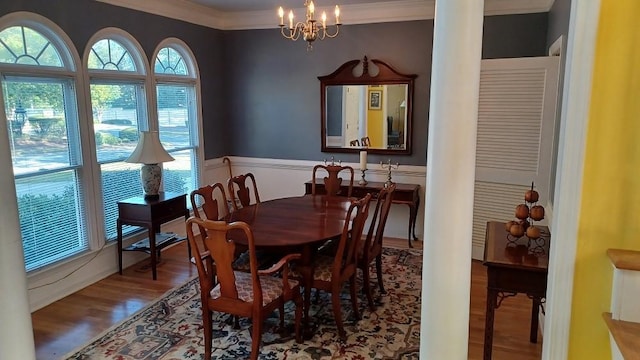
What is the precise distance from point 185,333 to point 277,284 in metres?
0.87

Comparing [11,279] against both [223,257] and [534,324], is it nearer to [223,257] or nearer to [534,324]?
[223,257]

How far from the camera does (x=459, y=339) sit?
1755mm

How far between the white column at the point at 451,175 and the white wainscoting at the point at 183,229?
112 inches

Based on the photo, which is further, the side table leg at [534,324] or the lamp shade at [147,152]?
the lamp shade at [147,152]

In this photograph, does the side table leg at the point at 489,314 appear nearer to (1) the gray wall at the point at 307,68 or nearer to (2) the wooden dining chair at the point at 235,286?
(2) the wooden dining chair at the point at 235,286

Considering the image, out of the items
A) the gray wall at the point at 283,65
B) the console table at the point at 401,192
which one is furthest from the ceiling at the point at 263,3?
the console table at the point at 401,192

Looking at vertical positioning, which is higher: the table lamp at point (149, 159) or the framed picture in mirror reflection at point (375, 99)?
the framed picture in mirror reflection at point (375, 99)

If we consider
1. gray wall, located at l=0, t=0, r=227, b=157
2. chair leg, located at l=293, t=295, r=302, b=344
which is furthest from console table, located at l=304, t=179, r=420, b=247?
chair leg, located at l=293, t=295, r=302, b=344

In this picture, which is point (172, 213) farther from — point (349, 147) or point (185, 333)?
point (349, 147)

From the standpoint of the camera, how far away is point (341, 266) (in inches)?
122

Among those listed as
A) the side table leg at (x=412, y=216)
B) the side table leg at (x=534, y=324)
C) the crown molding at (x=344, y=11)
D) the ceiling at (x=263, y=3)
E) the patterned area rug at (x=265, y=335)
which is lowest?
the patterned area rug at (x=265, y=335)

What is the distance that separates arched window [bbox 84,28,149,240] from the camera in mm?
4121

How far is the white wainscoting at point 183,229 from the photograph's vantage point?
367 cm

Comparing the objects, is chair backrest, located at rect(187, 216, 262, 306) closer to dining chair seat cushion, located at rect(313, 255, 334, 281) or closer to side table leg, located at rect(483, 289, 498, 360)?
dining chair seat cushion, located at rect(313, 255, 334, 281)
